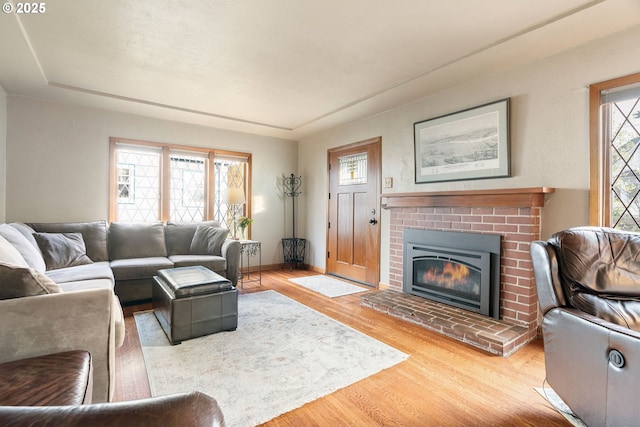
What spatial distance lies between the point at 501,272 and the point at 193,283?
8.94 ft

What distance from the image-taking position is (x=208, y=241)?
13.9ft

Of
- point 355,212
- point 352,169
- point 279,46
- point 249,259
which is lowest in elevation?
point 249,259

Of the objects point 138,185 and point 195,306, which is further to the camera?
point 138,185

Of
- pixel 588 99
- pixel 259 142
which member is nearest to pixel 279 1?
pixel 588 99

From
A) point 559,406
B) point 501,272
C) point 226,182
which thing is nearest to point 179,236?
point 226,182

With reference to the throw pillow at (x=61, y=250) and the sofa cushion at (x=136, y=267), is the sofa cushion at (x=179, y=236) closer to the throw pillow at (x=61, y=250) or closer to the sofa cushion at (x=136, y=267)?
the sofa cushion at (x=136, y=267)

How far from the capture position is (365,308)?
3383mm

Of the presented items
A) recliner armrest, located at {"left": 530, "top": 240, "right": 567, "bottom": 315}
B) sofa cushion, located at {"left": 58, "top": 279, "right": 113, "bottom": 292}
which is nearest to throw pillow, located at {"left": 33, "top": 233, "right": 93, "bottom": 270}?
sofa cushion, located at {"left": 58, "top": 279, "right": 113, "bottom": 292}

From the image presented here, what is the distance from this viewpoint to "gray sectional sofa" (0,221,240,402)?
1335 mm

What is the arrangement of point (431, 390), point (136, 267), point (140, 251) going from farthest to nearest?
point (140, 251), point (136, 267), point (431, 390)

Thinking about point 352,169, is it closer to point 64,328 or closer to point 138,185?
point 138,185

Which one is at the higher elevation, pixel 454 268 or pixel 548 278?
pixel 548 278

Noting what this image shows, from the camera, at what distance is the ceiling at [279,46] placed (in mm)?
2047

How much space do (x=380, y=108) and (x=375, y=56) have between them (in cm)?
135
